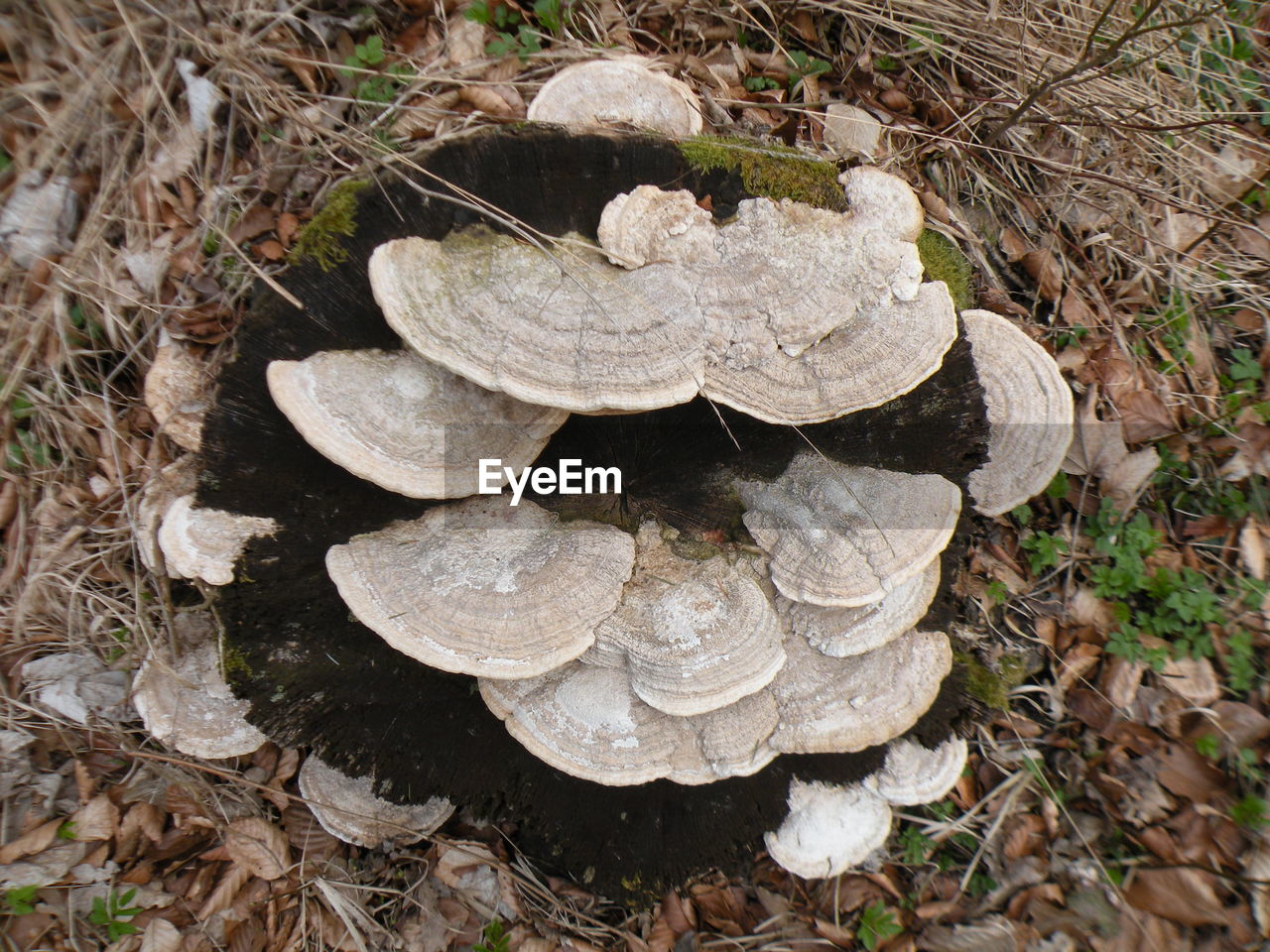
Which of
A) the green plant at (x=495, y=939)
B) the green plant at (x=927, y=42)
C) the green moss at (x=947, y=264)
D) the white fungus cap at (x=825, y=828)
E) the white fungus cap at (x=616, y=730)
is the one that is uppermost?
the green plant at (x=927, y=42)

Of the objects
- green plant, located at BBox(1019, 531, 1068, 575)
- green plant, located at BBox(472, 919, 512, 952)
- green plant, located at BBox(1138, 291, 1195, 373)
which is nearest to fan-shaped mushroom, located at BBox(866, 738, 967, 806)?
green plant, located at BBox(1019, 531, 1068, 575)

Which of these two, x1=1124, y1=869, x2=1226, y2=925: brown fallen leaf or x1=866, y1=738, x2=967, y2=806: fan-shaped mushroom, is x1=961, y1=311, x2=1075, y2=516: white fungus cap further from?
x1=1124, y1=869, x2=1226, y2=925: brown fallen leaf

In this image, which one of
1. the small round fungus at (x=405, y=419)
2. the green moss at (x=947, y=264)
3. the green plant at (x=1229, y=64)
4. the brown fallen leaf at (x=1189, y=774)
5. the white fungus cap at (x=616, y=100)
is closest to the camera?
the small round fungus at (x=405, y=419)

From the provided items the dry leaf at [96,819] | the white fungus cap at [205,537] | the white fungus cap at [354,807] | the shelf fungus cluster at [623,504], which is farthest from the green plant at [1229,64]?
the dry leaf at [96,819]

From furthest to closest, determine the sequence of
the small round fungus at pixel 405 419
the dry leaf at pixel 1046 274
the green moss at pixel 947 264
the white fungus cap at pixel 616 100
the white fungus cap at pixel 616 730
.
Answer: the dry leaf at pixel 1046 274 < the green moss at pixel 947 264 < the white fungus cap at pixel 616 100 < the white fungus cap at pixel 616 730 < the small round fungus at pixel 405 419

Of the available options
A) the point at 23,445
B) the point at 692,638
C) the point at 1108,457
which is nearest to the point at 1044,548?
the point at 1108,457

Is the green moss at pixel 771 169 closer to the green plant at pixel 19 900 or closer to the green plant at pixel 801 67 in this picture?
the green plant at pixel 801 67

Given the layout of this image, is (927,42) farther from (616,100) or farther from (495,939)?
(495,939)

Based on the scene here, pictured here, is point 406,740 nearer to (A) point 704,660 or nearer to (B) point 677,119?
(A) point 704,660
